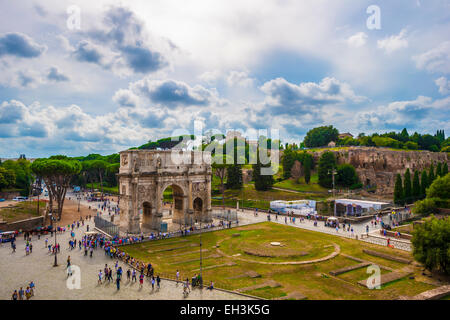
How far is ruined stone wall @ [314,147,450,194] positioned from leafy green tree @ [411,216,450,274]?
5639cm

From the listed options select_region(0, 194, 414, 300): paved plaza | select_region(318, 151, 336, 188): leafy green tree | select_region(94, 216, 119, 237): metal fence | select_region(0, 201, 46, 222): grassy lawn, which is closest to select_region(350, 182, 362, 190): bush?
select_region(318, 151, 336, 188): leafy green tree

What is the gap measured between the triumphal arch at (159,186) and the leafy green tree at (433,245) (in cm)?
2899

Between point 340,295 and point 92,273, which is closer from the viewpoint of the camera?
point 340,295

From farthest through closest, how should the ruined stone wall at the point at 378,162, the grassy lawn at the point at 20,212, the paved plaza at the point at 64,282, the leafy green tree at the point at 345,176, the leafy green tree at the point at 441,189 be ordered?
1. the ruined stone wall at the point at 378,162
2. the leafy green tree at the point at 345,176
3. the leafy green tree at the point at 441,189
4. the grassy lawn at the point at 20,212
5. the paved plaza at the point at 64,282

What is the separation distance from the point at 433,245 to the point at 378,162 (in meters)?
66.8

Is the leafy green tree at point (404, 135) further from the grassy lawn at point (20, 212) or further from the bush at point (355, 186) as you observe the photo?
the grassy lawn at point (20, 212)

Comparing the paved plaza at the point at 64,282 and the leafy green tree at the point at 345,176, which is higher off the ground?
the leafy green tree at the point at 345,176

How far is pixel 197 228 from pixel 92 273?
18996 millimetres

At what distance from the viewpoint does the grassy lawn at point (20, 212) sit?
42.1m

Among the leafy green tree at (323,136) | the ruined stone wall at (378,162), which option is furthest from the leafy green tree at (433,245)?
the leafy green tree at (323,136)

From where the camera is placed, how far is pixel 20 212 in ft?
149
